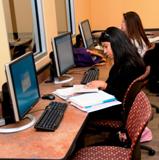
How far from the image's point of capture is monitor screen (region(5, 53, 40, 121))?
1.59m

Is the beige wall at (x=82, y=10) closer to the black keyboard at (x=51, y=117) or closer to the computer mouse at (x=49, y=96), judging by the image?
the computer mouse at (x=49, y=96)

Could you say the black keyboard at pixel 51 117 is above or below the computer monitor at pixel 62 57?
below

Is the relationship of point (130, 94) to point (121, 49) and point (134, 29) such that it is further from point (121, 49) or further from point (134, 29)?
point (134, 29)

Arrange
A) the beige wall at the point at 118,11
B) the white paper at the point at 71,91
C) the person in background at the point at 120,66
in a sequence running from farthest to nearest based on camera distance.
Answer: the beige wall at the point at 118,11 → the person in background at the point at 120,66 → the white paper at the point at 71,91

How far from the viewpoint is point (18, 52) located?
8.63 feet

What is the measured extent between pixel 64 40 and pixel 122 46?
59 centimetres

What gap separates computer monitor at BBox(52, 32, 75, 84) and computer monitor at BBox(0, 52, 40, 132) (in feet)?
2.08

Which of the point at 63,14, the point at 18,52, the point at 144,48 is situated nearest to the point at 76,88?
the point at 18,52

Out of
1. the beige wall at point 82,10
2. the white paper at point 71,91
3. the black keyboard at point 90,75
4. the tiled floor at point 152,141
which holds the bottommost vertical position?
the tiled floor at point 152,141

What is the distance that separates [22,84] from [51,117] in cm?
27

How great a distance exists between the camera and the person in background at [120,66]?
7.63ft

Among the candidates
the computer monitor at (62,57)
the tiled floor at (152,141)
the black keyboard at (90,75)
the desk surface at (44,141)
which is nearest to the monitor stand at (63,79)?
the computer monitor at (62,57)

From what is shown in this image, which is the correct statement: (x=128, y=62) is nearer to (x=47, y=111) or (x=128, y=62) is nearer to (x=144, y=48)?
(x=47, y=111)

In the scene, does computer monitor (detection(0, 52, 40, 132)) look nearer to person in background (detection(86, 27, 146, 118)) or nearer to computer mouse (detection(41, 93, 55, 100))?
computer mouse (detection(41, 93, 55, 100))
